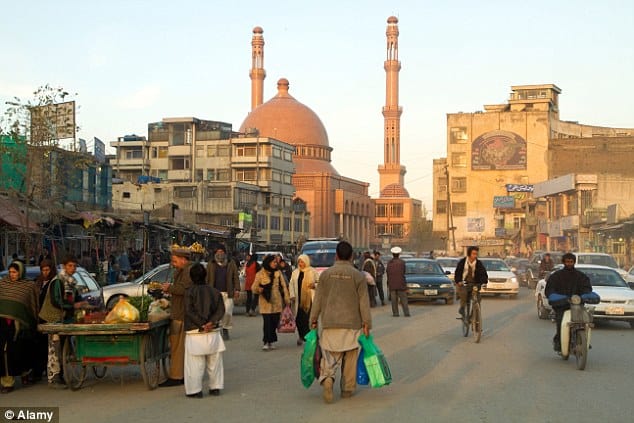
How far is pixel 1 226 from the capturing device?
23.8m

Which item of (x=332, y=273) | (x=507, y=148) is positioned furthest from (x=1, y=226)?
(x=507, y=148)

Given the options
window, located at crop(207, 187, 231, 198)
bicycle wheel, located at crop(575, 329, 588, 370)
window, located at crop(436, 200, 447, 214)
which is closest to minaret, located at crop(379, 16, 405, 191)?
window, located at crop(436, 200, 447, 214)

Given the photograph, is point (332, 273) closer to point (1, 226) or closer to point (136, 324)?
point (136, 324)

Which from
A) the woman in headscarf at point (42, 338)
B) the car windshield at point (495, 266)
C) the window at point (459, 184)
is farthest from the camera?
the window at point (459, 184)

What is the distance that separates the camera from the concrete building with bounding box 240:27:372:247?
4562 inches

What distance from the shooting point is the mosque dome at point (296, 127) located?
117 m

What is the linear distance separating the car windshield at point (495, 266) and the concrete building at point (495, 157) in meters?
63.8

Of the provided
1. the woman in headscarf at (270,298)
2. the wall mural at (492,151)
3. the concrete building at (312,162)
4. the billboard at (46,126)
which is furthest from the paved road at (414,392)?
the concrete building at (312,162)

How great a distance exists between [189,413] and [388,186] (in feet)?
431

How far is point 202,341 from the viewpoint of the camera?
32.1 ft

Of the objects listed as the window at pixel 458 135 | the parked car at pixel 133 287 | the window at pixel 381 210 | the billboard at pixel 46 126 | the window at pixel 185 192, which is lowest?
the parked car at pixel 133 287

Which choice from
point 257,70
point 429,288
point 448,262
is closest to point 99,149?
point 448,262

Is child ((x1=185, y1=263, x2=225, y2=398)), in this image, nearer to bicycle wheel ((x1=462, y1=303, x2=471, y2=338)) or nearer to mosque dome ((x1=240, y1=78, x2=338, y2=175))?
bicycle wheel ((x1=462, y1=303, x2=471, y2=338))

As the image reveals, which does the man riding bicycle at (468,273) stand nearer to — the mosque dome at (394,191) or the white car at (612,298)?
the white car at (612,298)
